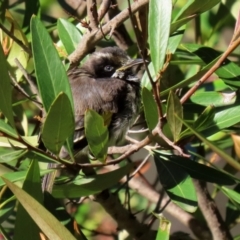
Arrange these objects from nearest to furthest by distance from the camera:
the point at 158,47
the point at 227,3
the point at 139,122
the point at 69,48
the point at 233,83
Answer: the point at 158,47
the point at 233,83
the point at 69,48
the point at 227,3
the point at 139,122

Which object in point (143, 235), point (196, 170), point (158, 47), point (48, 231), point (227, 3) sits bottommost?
point (143, 235)

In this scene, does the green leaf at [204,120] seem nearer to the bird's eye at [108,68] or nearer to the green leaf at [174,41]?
the green leaf at [174,41]

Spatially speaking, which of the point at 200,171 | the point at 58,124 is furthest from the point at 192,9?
the point at 58,124

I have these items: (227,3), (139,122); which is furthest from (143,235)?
(227,3)

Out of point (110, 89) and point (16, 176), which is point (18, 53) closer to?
point (16, 176)

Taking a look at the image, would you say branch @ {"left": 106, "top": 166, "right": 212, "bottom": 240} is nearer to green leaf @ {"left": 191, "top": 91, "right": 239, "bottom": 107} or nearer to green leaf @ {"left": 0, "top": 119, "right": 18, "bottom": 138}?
green leaf @ {"left": 191, "top": 91, "right": 239, "bottom": 107}

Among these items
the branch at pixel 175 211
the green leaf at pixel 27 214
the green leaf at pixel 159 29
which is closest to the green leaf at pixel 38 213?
the green leaf at pixel 27 214

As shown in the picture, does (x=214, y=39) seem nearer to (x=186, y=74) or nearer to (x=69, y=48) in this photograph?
(x=186, y=74)
